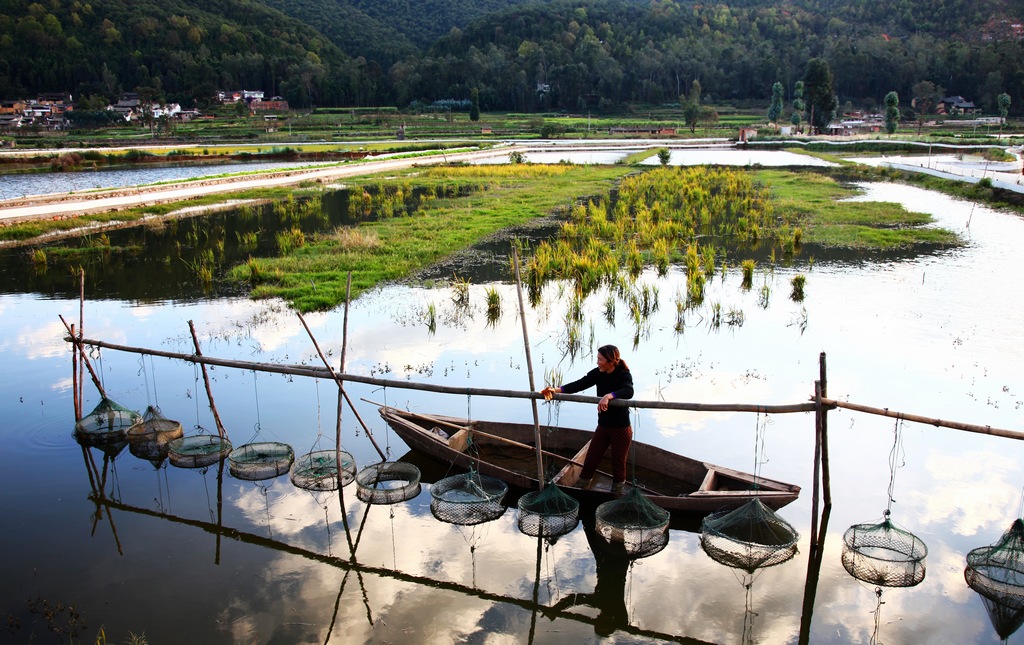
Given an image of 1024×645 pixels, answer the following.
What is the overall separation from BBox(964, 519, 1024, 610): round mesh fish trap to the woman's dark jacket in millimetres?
2774

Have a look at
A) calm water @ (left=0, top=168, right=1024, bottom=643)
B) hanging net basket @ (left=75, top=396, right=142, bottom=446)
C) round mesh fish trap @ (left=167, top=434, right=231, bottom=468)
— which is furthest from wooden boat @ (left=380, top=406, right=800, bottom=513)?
hanging net basket @ (left=75, top=396, right=142, bottom=446)

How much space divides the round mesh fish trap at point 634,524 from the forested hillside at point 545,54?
96940 millimetres

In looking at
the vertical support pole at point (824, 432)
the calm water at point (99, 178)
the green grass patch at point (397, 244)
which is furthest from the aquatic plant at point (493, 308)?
the calm water at point (99, 178)

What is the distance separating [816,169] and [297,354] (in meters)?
32.9

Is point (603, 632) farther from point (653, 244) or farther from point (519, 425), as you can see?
point (653, 244)

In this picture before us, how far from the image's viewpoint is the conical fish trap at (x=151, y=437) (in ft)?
25.6

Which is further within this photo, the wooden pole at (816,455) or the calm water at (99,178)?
the calm water at (99,178)

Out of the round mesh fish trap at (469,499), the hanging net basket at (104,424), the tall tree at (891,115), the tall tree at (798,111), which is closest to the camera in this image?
the round mesh fish trap at (469,499)

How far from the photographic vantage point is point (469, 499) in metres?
6.52

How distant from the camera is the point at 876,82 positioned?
98250mm

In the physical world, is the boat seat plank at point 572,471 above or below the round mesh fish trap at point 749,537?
above

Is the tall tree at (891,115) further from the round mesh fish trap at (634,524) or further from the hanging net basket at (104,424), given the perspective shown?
the hanging net basket at (104,424)

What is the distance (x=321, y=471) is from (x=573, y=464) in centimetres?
242

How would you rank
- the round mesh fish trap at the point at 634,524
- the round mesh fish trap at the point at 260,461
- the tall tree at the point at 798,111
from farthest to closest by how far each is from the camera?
1. the tall tree at the point at 798,111
2. the round mesh fish trap at the point at 260,461
3. the round mesh fish trap at the point at 634,524
